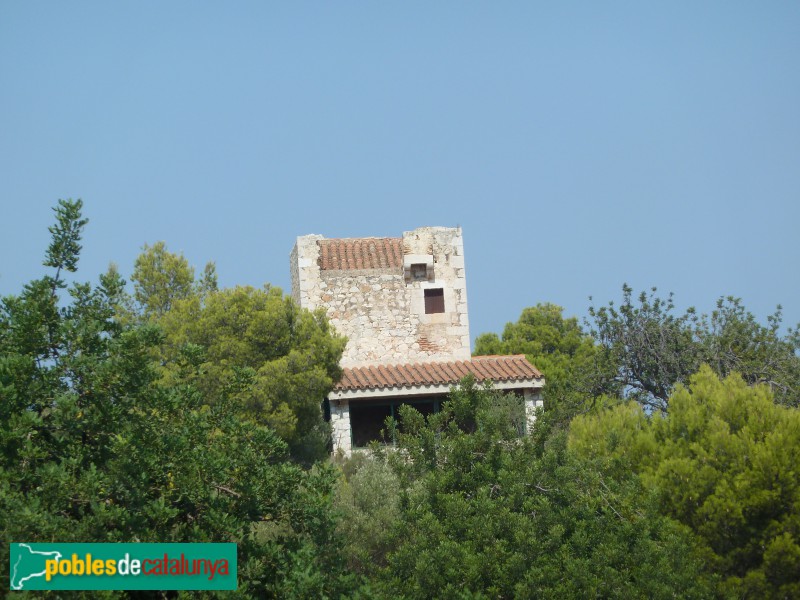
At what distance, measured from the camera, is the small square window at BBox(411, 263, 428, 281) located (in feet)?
91.5

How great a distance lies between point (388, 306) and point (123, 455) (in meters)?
17.8

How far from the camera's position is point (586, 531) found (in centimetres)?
1441

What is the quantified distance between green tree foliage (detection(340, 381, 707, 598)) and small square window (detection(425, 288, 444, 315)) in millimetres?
12427

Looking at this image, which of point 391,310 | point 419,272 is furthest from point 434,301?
point 391,310

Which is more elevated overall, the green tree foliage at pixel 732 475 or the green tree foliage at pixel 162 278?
the green tree foliage at pixel 162 278

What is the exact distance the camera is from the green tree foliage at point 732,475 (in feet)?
51.2

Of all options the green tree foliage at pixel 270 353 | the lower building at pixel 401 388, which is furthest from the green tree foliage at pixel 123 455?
the lower building at pixel 401 388

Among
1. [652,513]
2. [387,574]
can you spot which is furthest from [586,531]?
[387,574]

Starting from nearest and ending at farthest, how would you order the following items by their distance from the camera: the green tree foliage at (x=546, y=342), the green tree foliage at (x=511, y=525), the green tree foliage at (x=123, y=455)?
the green tree foliage at (x=123, y=455)
the green tree foliage at (x=511, y=525)
the green tree foliage at (x=546, y=342)

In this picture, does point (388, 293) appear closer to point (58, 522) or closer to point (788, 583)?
point (788, 583)

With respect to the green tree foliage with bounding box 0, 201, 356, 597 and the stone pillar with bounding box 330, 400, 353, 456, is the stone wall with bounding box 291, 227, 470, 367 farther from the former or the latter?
the green tree foliage with bounding box 0, 201, 356, 597

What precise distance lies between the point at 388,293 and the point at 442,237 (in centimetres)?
244

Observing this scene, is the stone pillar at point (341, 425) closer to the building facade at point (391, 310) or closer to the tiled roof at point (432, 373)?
the tiled roof at point (432, 373)

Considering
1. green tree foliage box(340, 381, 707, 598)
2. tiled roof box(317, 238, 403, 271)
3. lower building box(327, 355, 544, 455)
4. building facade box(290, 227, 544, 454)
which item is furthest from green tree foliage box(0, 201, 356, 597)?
tiled roof box(317, 238, 403, 271)
